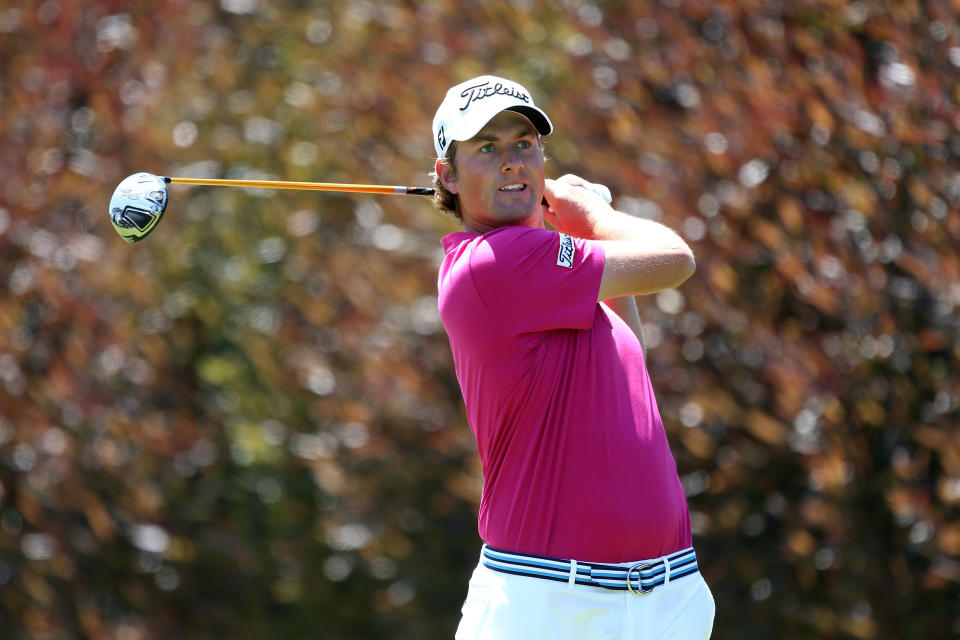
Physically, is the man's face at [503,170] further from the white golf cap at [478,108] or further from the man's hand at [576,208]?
the man's hand at [576,208]

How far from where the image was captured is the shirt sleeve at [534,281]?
323 centimetres

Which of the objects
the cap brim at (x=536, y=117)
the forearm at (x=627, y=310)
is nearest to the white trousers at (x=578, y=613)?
the forearm at (x=627, y=310)

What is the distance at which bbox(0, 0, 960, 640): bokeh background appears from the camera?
5457 millimetres

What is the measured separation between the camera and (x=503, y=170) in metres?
3.42

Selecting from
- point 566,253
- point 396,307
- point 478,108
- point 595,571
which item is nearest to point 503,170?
point 478,108

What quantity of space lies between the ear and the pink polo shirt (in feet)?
0.83

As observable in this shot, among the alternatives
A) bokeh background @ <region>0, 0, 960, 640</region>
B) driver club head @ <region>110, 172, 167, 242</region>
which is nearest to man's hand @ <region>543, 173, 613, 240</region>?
driver club head @ <region>110, 172, 167, 242</region>

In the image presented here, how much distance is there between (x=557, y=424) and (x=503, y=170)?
0.61 meters

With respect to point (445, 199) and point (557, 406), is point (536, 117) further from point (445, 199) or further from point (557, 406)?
point (557, 406)

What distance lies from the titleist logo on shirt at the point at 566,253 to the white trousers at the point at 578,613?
702 millimetres

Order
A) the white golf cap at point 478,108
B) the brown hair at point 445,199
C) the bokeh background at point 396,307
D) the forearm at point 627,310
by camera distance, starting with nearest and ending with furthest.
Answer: the white golf cap at point 478,108 < the brown hair at point 445,199 < the forearm at point 627,310 < the bokeh background at point 396,307

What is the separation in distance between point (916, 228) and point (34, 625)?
4813 millimetres

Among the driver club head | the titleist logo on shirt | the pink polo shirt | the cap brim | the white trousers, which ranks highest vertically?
the cap brim

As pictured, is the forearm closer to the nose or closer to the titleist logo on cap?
the nose
